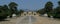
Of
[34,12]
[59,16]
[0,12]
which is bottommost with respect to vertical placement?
[34,12]

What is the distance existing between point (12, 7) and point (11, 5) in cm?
264

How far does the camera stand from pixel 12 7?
10544 centimetres

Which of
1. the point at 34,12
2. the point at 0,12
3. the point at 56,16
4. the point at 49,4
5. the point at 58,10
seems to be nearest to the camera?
the point at 0,12

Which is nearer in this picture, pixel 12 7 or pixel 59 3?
pixel 59 3

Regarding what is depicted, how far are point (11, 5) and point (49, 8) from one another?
71.8 feet

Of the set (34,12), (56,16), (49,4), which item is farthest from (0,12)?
(34,12)

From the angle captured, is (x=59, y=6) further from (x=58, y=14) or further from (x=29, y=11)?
(x=29, y=11)

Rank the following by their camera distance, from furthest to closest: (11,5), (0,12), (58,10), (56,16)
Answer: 1. (11,5)
2. (56,16)
3. (58,10)
4. (0,12)

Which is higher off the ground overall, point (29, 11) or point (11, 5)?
point (11, 5)

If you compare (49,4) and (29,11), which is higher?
(49,4)

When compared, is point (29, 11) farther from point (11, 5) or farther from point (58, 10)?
point (58, 10)

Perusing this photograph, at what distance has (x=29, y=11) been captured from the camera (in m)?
198

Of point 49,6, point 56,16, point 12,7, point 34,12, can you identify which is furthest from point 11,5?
point 34,12

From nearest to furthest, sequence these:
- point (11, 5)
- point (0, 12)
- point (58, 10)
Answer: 1. point (0, 12)
2. point (58, 10)
3. point (11, 5)
